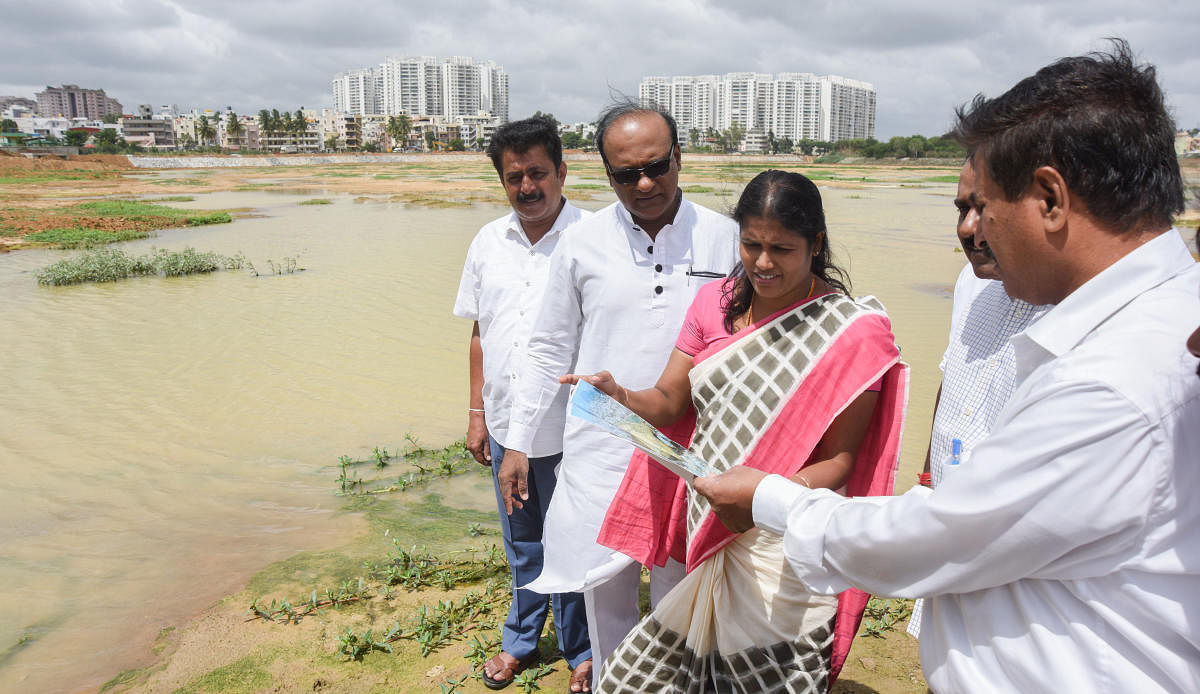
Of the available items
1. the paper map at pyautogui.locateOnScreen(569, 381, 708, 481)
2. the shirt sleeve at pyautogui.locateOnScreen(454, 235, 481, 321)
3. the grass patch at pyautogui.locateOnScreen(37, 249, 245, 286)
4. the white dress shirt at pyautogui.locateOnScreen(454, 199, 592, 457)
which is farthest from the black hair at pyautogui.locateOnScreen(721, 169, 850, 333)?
the grass patch at pyautogui.locateOnScreen(37, 249, 245, 286)

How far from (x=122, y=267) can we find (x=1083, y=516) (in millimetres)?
14266

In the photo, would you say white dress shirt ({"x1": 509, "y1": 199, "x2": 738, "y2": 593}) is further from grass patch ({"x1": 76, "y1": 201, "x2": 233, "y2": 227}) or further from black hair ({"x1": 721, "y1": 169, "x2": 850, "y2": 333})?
grass patch ({"x1": 76, "y1": 201, "x2": 233, "y2": 227})

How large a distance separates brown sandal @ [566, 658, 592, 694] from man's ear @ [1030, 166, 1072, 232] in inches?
92.0

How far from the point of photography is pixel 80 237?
1706cm

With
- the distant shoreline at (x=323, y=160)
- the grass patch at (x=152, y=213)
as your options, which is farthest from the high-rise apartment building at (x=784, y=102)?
the grass patch at (x=152, y=213)

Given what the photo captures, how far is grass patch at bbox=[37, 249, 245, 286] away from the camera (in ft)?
40.1

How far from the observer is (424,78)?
170 metres

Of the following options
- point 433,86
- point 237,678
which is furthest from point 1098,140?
point 433,86

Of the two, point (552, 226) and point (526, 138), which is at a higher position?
point (526, 138)

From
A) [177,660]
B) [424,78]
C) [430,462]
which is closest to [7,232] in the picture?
[430,462]

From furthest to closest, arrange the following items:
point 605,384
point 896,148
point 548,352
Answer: point 896,148 < point 548,352 < point 605,384

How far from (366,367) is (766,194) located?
676cm

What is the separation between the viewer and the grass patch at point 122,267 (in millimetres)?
12211

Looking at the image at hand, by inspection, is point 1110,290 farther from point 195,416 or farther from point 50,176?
point 50,176
